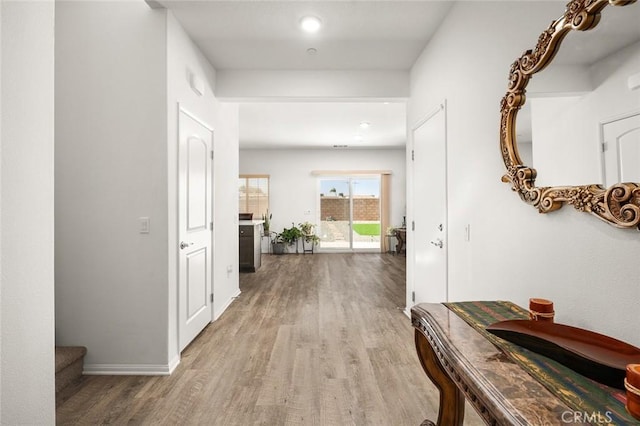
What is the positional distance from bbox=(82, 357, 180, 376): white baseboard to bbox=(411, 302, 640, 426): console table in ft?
6.18

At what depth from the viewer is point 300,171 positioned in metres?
8.30

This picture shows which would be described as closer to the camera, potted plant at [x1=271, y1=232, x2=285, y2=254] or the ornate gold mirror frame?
the ornate gold mirror frame

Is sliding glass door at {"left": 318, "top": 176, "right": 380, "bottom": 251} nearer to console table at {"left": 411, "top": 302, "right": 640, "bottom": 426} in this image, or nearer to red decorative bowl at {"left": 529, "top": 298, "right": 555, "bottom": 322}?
console table at {"left": 411, "top": 302, "right": 640, "bottom": 426}

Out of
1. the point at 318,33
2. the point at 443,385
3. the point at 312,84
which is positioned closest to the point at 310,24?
the point at 318,33

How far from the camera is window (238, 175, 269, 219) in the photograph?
8.30 meters

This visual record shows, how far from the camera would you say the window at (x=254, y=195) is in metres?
8.30

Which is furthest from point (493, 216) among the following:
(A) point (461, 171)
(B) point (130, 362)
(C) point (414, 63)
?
(B) point (130, 362)

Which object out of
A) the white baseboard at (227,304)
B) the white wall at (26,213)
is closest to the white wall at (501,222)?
the white wall at (26,213)

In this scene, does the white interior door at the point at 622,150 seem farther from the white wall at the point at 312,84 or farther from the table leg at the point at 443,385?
the white wall at the point at 312,84

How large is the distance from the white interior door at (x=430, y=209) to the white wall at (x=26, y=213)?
2.33 m

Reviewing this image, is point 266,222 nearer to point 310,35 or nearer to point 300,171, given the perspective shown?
point 300,171

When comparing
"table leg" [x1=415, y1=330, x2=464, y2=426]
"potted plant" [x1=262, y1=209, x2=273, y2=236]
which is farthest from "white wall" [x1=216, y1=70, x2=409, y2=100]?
"potted plant" [x1=262, y1=209, x2=273, y2=236]

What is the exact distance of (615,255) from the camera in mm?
1065

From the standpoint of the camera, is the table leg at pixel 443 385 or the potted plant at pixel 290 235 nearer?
the table leg at pixel 443 385
